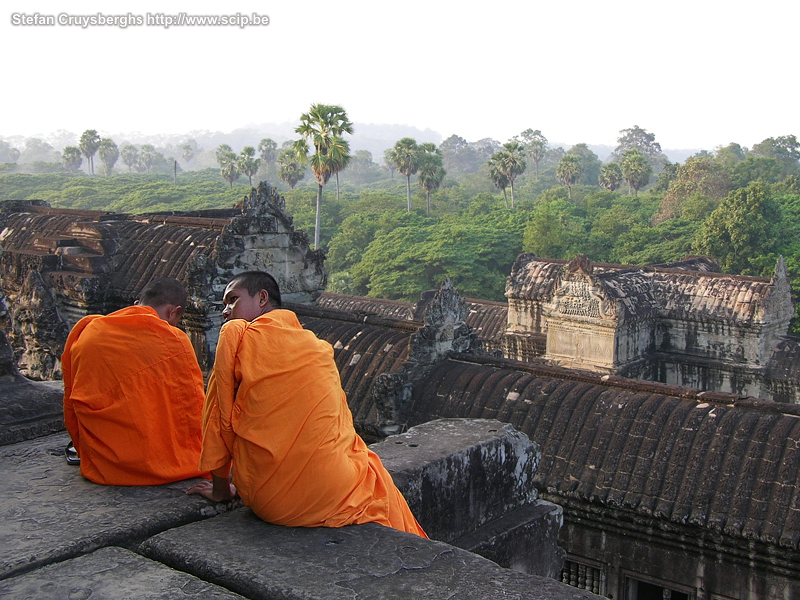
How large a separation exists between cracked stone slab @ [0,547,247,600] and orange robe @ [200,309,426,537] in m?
0.59

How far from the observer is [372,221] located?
5362 centimetres

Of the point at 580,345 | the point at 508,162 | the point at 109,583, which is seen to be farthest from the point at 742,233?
the point at 109,583

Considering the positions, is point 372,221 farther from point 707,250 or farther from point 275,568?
point 275,568

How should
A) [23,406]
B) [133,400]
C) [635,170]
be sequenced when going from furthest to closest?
[635,170], [23,406], [133,400]

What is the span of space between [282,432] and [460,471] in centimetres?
134

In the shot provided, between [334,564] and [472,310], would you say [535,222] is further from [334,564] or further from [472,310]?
[334,564]

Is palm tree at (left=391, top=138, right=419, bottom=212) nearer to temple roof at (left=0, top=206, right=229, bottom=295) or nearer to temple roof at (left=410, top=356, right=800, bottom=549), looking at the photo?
temple roof at (left=0, top=206, right=229, bottom=295)

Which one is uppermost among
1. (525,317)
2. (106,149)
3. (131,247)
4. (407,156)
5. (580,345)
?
(106,149)

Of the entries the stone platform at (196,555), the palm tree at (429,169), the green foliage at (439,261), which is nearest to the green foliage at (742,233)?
the green foliage at (439,261)

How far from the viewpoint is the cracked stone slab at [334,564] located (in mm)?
2863

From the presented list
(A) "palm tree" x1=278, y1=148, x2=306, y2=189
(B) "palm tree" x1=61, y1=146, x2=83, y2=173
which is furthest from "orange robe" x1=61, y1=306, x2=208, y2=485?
(B) "palm tree" x1=61, y1=146, x2=83, y2=173

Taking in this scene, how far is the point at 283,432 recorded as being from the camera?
353 cm

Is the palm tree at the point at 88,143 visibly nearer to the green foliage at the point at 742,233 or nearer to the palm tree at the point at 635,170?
the palm tree at the point at 635,170

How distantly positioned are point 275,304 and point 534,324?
1702cm
